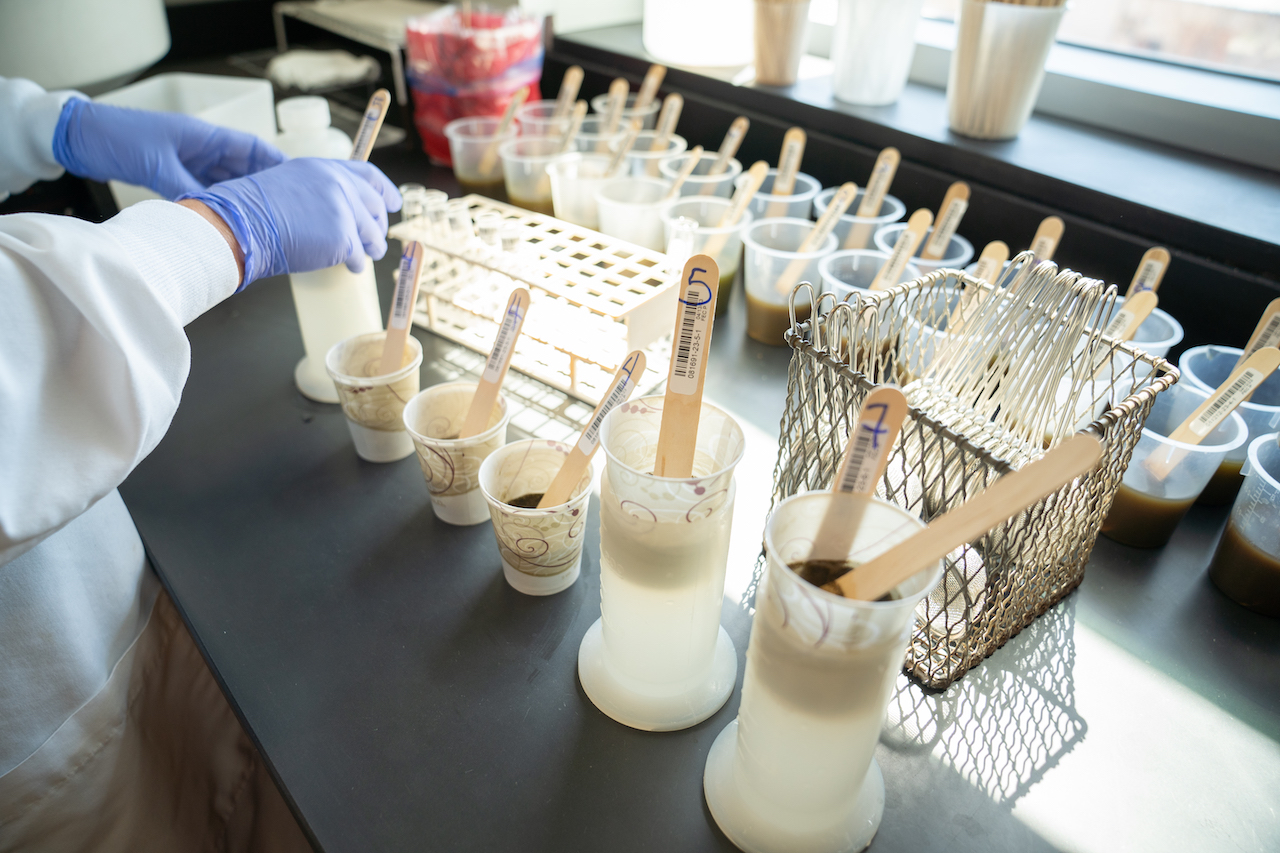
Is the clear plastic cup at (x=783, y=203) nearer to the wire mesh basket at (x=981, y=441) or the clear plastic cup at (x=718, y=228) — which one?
the clear plastic cup at (x=718, y=228)

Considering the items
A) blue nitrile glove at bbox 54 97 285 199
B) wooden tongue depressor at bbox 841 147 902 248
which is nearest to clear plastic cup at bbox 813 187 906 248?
wooden tongue depressor at bbox 841 147 902 248

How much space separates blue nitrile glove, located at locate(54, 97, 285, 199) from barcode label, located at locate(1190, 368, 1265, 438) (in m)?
1.20

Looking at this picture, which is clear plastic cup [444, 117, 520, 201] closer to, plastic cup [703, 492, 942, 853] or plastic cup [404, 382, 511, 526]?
plastic cup [404, 382, 511, 526]

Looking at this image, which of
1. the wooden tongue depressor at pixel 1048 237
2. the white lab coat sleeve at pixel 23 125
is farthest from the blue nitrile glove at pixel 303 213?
the wooden tongue depressor at pixel 1048 237

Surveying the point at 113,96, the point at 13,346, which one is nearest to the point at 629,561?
the point at 13,346

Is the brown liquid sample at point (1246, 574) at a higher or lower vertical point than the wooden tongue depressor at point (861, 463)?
lower

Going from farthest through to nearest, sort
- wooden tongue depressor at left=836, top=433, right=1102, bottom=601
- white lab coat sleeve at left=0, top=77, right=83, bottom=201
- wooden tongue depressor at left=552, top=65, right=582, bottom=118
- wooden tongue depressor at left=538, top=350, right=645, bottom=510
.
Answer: wooden tongue depressor at left=552, top=65, right=582, bottom=118
white lab coat sleeve at left=0, top=77, right=83, bottom=201
wooden tongue depressor at left=538, top=350, right=645, bottom=510
wooden tongue depressor at left=836, top=433, right=1102, bottom=601

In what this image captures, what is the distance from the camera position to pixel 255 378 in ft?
3.60

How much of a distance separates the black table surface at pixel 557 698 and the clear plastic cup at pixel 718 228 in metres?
0.37

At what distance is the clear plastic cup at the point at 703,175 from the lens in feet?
4.22

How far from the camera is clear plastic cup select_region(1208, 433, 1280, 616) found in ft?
2.41

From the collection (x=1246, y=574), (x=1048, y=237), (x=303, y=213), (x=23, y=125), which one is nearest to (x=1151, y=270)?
(x=1048, y=237)

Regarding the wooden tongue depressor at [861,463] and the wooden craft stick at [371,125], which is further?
the wooden craft stick at [371,125]

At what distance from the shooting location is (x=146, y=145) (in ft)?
3.58
